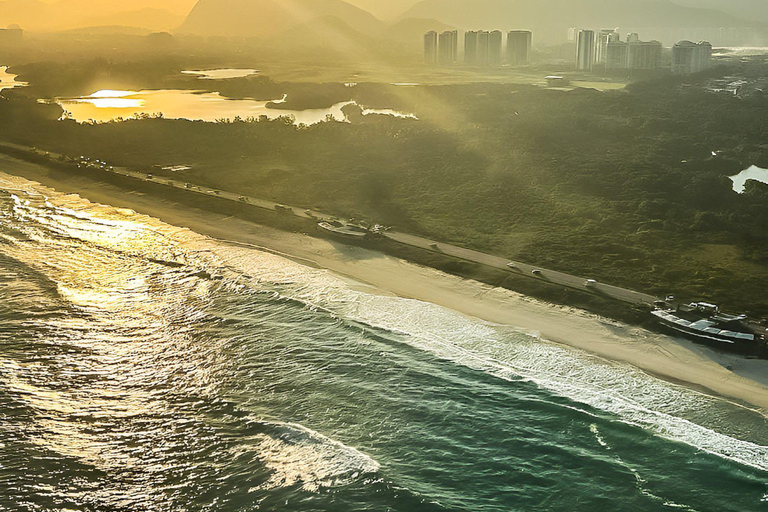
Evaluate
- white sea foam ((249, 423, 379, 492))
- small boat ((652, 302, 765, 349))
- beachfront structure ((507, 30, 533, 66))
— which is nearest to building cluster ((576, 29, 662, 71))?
beachfront structure ((507, 30, 533, 66))

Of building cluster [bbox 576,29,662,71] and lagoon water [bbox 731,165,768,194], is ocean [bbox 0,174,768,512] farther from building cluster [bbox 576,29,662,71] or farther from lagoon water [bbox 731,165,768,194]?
building cluster [bbox 576,29,662,71]

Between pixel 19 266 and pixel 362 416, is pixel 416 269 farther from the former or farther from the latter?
pixel 19 266

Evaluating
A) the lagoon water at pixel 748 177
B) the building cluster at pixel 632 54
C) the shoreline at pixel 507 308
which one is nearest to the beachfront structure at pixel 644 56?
the building cluster at pixel 632 54

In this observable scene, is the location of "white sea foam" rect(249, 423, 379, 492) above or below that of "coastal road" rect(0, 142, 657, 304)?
below

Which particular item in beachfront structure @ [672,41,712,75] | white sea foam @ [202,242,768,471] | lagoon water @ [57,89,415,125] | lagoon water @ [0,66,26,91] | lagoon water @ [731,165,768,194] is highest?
beachfront structure @ [672,41,712,75]

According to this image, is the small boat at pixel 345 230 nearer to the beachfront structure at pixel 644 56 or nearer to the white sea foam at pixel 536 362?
the white sea foam at pixel 536 362

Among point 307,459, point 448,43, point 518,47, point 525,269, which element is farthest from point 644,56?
point 307,459

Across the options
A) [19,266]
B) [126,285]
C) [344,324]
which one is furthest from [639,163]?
[19,266]

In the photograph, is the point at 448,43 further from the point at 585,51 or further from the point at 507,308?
the point at 507,308
